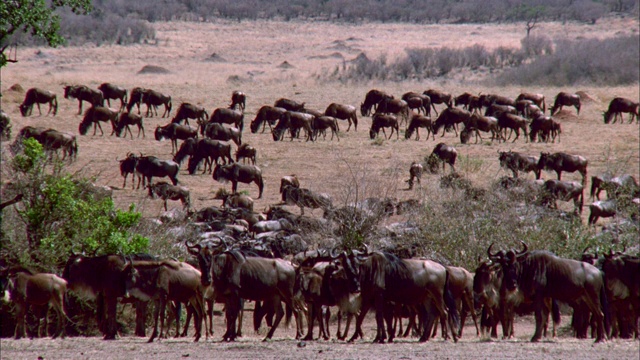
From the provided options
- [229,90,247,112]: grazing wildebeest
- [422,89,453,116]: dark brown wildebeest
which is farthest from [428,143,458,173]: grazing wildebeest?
[422,89,453,116]: dark brown wildebeest

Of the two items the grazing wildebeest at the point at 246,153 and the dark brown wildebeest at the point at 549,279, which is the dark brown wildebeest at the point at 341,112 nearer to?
the grazing wildebeest at the point at 246,153

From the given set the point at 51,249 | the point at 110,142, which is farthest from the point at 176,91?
the point at 51,249

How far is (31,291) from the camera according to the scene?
46.3ft

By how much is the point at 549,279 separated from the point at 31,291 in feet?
25.1

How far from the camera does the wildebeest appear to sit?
24.1 metres

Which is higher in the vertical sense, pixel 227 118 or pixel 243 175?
pixel 227 118

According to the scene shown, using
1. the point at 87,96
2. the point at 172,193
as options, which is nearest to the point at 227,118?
the point at 87,96

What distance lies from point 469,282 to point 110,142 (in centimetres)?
2111

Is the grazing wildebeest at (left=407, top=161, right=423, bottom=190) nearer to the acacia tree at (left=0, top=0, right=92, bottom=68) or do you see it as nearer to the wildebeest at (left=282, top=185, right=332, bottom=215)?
the wildebeest at (left=282, top=185, right=332, bottom=215)

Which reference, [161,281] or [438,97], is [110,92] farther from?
[161,281]

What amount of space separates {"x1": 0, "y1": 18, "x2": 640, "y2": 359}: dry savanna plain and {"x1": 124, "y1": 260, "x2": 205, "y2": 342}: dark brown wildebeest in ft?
2.13

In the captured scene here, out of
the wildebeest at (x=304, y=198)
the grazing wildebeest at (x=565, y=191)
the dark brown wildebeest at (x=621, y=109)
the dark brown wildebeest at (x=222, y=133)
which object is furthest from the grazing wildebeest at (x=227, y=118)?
the dark brown wildebeest at (x=621, y=109)

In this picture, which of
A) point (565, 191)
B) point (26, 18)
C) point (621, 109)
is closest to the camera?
point (26, 18)

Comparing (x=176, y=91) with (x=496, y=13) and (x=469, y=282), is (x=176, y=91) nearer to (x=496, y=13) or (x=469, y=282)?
(x=469, y=282)
